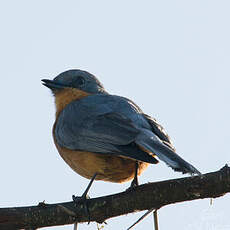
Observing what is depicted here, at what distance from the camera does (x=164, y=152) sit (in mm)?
4840

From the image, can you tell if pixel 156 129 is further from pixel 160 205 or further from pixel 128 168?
pixel 160 205

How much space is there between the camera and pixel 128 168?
6086mm

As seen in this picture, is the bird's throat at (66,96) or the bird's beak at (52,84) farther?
the bird's beak at (52,84)

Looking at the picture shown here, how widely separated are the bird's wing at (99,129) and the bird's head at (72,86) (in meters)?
0.54

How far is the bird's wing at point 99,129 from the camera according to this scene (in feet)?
18.1

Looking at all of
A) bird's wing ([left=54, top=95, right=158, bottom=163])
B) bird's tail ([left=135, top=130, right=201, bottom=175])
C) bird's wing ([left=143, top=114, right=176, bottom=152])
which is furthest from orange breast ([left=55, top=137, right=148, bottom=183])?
bird's tail ([left=135, top=130, right=201, bottom=175])

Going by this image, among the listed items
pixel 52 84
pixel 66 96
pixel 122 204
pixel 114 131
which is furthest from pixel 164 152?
pixel 52 84

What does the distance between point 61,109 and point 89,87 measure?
0.85 m

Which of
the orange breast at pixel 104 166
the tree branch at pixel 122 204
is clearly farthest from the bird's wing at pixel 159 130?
the tree branch at pixel 122 204

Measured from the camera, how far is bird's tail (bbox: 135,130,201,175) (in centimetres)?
412

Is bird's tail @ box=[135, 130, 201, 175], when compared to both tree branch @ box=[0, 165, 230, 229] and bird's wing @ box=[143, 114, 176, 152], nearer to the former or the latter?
tree branch @ box=[0, 165, 230, 229]

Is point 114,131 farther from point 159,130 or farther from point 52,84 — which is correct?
point 52,84

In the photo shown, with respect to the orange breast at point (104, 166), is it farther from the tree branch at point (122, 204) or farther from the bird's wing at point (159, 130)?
the tree branch at point (122, 204)

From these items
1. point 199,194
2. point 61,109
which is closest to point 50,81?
point 61,109
